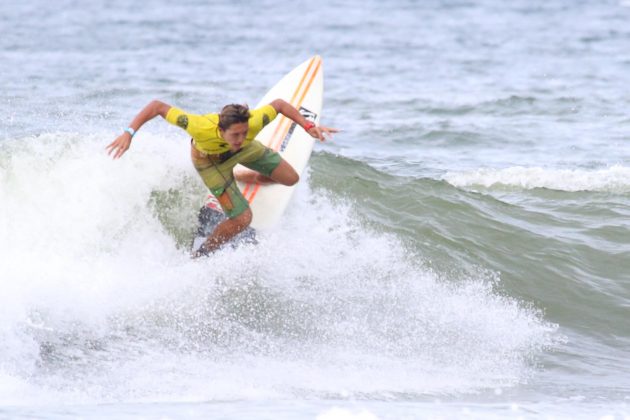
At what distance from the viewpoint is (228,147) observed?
7.70 meters

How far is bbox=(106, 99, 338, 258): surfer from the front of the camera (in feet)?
23.7

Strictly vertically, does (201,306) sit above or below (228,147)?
below

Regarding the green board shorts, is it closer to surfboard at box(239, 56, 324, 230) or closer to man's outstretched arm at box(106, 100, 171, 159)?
man's outstretched arm at box(106, 100, 171, 159)

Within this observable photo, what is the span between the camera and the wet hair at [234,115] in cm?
714

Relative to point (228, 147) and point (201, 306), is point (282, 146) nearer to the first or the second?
point (228, 147)

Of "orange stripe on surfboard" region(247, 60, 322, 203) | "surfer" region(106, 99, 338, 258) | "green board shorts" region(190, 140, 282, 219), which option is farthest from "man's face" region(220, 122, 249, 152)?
"orange stripe on surfboard" region(247, 60, 322, 203)

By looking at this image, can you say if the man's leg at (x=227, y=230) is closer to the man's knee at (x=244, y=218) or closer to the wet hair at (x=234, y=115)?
the man's knee at (x=244, y=218)

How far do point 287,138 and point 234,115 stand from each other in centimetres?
233

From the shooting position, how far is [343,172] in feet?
38.3

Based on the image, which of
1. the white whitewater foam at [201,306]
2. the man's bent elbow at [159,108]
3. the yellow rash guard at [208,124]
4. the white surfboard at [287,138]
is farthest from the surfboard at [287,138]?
the man's bent elbow at [159,108]

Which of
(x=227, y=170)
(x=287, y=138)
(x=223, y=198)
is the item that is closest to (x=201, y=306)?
(x=223, y=198)

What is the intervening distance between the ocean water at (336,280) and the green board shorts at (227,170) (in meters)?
0.40

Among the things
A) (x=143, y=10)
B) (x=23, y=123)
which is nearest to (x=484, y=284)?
(x=23, y=123)

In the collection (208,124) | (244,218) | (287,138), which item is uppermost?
(208,124)
